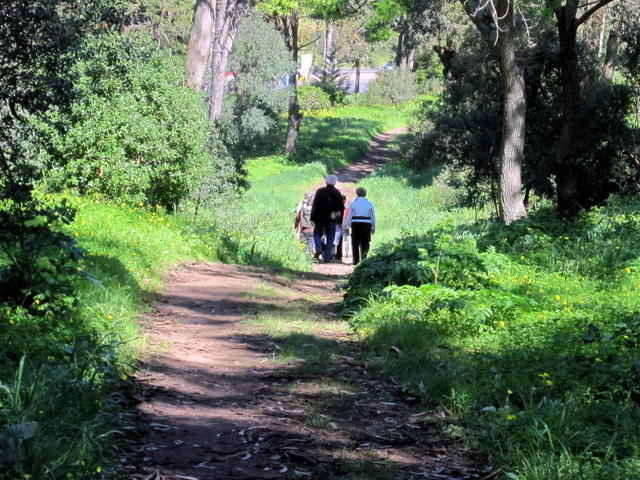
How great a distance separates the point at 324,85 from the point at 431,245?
6036cm

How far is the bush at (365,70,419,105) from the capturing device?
73.7 m

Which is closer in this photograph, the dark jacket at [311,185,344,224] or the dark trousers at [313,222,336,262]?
the dark jacket at [311,185,344,224]

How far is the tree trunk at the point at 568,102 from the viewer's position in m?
17.4

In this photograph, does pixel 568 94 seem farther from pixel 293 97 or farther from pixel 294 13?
pixel 293 97

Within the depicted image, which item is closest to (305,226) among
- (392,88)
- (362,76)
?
(392,88)

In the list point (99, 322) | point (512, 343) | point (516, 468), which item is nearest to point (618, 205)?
point (512, 343)

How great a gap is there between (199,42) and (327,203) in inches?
197

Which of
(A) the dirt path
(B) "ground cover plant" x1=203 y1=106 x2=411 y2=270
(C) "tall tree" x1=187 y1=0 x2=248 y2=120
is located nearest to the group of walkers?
(B) "ground cover plant" x1=203 y1=106 x2=411 y2=270

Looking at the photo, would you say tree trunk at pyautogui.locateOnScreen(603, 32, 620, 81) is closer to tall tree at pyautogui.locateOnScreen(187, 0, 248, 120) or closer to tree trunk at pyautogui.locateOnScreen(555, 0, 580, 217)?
tree trunk at pyautogui.locateOnScreen(555, 0, 580, 217)

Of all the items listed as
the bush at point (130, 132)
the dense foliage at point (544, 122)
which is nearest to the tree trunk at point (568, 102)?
the dense foliage at point (544, 122)

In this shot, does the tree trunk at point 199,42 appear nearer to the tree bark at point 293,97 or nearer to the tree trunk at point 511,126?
the tree trunk at point 511,126

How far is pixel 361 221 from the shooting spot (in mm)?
17875

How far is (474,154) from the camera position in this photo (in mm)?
23609

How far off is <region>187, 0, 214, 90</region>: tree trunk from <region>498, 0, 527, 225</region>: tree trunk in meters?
6.51
